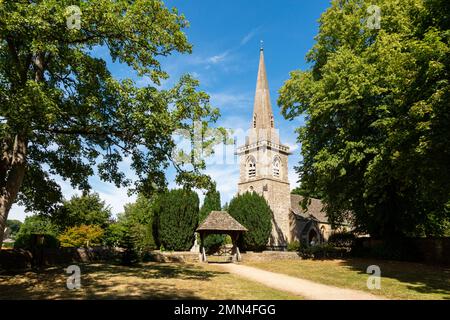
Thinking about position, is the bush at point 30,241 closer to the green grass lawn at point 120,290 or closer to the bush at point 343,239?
the green grass lawn at point 120,290

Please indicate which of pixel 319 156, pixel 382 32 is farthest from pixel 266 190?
pixel 382 32

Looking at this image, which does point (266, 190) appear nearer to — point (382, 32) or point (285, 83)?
point (285, 83)

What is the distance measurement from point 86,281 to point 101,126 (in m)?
5.70

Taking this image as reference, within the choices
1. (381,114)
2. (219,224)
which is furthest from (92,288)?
(381,114)

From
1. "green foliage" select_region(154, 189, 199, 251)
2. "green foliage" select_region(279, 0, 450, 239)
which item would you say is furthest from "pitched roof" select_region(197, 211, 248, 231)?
"green foliage" select_region(279, 0, 450, 239)

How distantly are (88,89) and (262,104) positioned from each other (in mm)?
35639

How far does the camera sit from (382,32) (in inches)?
729

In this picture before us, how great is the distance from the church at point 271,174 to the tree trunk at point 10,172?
109ft

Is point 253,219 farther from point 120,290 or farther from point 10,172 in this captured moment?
point 10,172

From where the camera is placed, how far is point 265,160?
147 ft

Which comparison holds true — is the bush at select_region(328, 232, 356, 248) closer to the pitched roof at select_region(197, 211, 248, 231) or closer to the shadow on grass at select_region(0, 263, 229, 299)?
the pitched roof at select_region(197, 211, 248, 231)

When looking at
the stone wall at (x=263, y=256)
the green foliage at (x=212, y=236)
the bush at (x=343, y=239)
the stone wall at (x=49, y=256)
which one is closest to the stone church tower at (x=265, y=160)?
the green foliage at (x=212, y=236)

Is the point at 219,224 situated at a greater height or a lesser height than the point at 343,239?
greater
